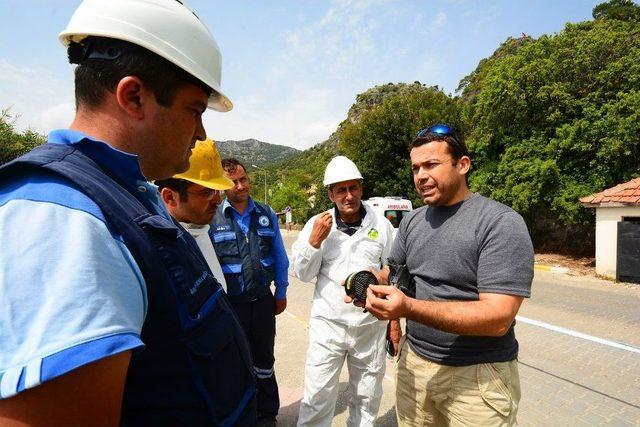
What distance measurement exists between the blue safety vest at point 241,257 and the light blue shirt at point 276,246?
4 centimetres

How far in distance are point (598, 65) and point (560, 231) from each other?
6.39m

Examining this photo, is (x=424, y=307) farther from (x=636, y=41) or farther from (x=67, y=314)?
(x=636, y=41)

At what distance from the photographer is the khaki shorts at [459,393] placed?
199 cm

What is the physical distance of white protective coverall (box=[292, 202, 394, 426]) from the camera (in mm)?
3031

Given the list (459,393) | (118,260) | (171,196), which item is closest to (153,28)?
(118,260)

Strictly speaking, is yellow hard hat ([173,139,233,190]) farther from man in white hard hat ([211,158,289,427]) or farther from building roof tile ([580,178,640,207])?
building roof tile ([580,178,640,207])

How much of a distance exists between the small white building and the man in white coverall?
36.4 feet

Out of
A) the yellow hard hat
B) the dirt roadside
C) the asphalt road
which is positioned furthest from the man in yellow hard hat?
the dirt roadside

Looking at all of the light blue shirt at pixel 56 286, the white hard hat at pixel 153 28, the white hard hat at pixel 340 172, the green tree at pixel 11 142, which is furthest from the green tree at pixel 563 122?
the green tree at pixel 11 142

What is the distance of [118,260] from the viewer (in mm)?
723

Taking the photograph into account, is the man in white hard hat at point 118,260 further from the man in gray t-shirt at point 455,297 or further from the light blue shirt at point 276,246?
the light blue shirt at point 276,246

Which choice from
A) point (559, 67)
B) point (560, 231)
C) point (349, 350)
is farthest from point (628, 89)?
point (349, 350)

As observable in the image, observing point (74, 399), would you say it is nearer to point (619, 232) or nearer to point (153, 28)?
point (153, 28)

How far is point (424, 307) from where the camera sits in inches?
72.8
